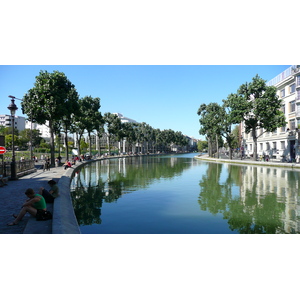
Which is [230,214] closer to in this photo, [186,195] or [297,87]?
[186,195]

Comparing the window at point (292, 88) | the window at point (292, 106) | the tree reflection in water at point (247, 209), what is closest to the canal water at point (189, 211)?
the tree reflection in water at point (247, 209)

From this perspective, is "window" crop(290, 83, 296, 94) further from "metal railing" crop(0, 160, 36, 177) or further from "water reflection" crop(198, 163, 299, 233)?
"metal railing" crop(0, 160, 36, 177)

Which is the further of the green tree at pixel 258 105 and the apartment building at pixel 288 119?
the apartment building at pixel 288 119

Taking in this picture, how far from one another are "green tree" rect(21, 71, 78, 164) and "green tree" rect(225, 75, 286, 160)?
24.2 m

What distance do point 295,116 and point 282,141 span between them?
232 inches

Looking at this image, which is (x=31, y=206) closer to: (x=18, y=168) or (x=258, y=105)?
(x=18, y=168)

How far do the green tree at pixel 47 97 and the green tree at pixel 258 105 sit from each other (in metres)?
24.2

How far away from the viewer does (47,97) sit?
1288 inches

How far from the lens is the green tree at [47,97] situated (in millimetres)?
32125

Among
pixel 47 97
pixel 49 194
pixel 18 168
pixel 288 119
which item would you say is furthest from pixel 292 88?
pixel 49 194

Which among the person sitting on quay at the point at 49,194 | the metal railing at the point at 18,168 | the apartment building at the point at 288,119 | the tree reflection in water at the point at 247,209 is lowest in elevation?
the tree reflection in water at the point at 247,209

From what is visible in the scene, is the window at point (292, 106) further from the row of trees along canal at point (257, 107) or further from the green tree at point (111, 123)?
the green tree at point (111, 123)

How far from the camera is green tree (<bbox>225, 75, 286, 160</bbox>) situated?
1438 inches

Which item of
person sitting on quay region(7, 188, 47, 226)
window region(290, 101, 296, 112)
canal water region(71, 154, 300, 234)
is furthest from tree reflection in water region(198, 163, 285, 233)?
window region(290, 101, 296, 112)
